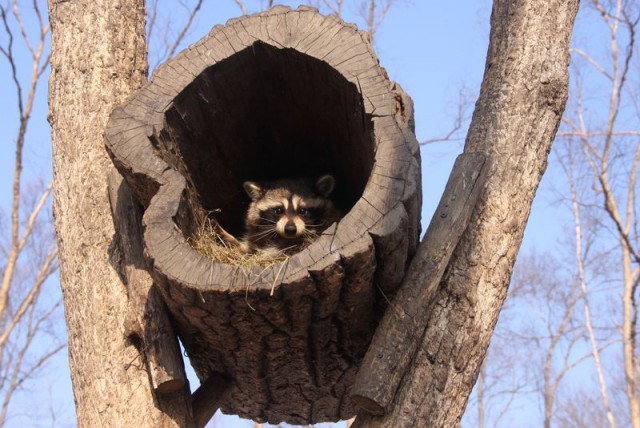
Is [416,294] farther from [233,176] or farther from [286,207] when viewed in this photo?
[286,207]

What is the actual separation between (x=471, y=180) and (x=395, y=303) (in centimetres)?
58

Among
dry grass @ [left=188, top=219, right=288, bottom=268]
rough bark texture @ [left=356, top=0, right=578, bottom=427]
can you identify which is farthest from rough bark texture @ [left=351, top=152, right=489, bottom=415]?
dry grass @ [left=188, top=219, right=288, bottom=268]

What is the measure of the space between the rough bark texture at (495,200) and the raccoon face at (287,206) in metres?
1.38

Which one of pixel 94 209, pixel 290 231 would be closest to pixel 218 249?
pixel 94 209

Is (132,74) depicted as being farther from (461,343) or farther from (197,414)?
(461,343)

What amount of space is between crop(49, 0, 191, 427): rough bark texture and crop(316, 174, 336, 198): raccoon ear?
4.08ft

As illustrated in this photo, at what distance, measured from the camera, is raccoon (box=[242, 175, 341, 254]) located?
14.1 feet

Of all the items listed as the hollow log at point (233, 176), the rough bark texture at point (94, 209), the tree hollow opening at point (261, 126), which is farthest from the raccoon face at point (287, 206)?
the rough bark texture at point (94, 209)

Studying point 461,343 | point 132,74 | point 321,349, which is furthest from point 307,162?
point 461,343

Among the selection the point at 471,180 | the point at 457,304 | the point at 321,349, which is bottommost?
the point at 321,349

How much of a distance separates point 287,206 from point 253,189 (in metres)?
0.23

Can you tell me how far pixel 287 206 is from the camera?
4379 millimetres

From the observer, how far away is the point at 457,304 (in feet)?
8.89

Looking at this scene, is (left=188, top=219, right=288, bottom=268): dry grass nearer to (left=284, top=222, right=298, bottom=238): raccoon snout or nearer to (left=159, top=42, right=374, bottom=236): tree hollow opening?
(left=159, top=42, right=374, bottom=236): tree hollow opening
